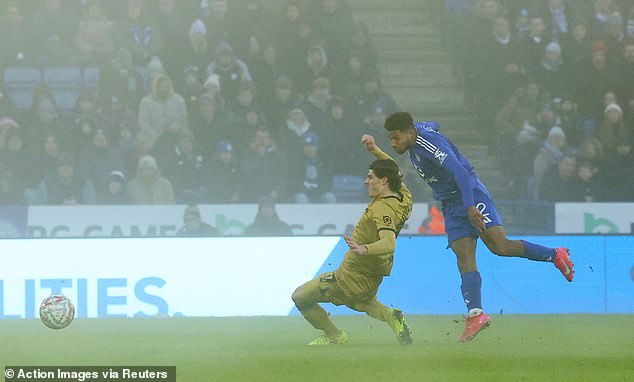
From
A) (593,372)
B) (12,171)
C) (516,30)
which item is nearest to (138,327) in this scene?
(593,372)

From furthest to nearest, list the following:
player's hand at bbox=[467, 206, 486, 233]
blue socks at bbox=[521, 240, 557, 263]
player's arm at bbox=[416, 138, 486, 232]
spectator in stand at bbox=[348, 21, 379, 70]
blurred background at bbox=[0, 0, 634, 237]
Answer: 1. spectator in stand at bbox=[348, 21, 379, 70]
2. blurred background at bbox=[0, 0, 634, 237]
3. blue socks at bbox=[521, 240, 557, 263]
4. player's arm at bbox=[416, 138, 486, 232]
5. player's hand at bbox=[467, 206, 486, 233]

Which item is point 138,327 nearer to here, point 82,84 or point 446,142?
point 446,142

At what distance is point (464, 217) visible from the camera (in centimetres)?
936

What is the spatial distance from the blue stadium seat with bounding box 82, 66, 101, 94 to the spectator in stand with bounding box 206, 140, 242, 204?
239 cm

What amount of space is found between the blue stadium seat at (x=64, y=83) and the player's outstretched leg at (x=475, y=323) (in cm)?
997

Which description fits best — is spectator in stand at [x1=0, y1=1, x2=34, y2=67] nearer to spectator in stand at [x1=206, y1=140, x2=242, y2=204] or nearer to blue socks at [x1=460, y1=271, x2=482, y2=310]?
spectator in stand at [x1=206, y1=140, x2=242, y2=204]

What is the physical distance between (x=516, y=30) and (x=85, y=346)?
11001 mm

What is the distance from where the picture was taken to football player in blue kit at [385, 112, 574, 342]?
9060 mm

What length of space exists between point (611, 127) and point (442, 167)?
354 inches

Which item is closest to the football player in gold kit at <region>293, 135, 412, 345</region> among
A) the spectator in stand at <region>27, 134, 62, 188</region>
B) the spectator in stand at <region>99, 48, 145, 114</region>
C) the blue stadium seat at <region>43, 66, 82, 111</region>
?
the spectator in stand at <region>27, 134, 62, 188</region>

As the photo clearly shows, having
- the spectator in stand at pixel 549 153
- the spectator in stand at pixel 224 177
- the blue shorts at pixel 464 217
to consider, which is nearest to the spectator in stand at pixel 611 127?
the spectator in stand at pixel 549 153

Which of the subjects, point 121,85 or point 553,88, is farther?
point 553,88

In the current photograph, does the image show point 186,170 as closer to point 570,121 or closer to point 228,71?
point 228,71

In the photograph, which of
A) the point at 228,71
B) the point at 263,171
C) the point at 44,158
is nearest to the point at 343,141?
the point at 263,171
